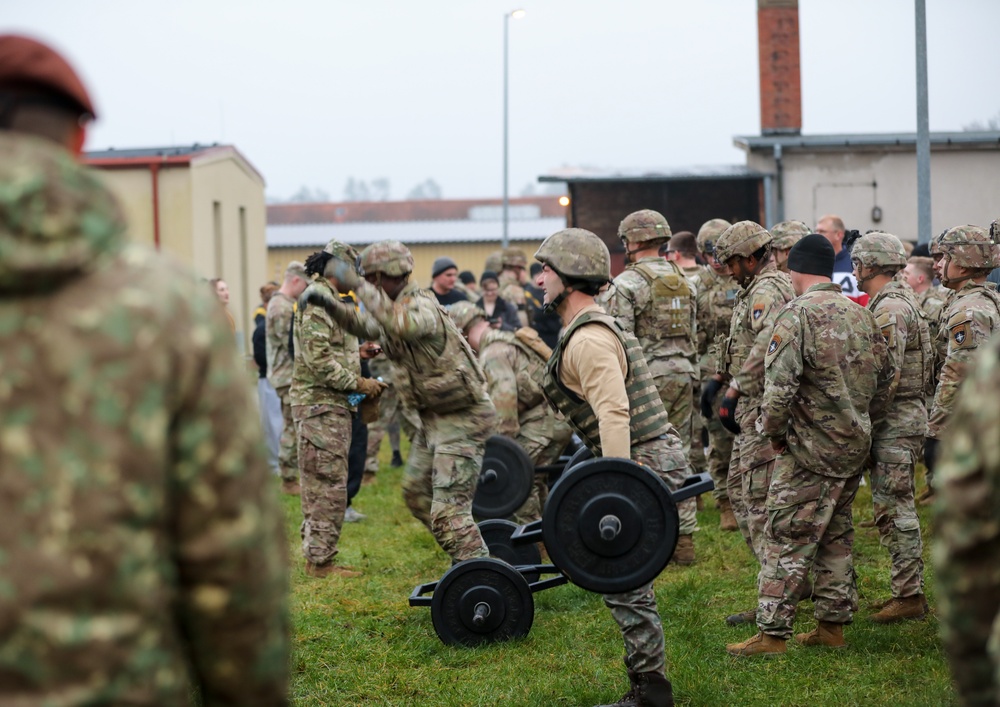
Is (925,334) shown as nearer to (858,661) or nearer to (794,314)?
(794,314)

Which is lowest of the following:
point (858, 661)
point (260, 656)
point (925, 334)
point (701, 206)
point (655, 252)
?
point (858, 661)

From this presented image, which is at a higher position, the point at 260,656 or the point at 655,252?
the point at 655,252

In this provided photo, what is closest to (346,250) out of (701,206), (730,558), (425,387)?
(425,387)

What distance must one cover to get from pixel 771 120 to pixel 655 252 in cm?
1842

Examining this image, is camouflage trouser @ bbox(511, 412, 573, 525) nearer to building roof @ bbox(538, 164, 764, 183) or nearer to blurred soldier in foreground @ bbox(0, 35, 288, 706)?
blurred soldier in foreground @ bbox(0, 35, 288, 706)

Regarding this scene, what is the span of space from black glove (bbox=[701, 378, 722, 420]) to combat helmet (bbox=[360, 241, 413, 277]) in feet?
9.53

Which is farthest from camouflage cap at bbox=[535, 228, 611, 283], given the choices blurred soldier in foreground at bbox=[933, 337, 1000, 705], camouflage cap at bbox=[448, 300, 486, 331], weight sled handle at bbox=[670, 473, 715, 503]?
camouflage cap at bbox=[448, 300, 486, 331]

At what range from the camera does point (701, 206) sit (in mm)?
27141

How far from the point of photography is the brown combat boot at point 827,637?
6602mm

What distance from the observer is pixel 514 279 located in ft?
54.1

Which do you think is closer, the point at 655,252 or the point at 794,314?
the point at 794,314

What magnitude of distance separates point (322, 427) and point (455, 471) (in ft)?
6.51

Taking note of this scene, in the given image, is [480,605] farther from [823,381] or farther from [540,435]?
[540,435]

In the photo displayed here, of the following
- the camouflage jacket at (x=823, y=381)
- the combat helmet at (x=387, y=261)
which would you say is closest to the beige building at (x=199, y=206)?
the combat helmet at (x=387, y=261)
